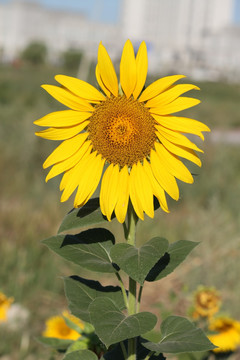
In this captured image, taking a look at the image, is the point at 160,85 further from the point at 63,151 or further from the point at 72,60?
the point at 72,60

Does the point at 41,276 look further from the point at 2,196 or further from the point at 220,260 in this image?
the point at 2,196

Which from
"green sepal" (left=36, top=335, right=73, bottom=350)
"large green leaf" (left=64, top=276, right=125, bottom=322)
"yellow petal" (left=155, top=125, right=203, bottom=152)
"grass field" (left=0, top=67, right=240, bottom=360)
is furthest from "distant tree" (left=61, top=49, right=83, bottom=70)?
"yellow petal" (left=155, top=125, right=203, bottom=152)

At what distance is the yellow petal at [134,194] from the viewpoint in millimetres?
1162

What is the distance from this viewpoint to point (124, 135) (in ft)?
3.88

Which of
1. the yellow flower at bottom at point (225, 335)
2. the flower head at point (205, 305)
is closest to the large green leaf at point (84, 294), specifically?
the yellow flower at bottom at point (225, 335)

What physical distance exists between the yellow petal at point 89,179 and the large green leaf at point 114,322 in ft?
0.70

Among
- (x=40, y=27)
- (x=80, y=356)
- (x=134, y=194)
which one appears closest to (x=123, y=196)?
(x=134, y=194)

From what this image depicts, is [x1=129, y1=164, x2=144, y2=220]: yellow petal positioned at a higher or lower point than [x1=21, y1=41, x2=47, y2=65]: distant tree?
lower

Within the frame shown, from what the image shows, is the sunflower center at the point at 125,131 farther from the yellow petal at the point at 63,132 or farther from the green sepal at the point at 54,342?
the green sepal at the point at 54,342

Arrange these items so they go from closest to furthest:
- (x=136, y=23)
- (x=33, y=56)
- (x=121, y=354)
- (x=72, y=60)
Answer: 1. (x=121, y=354)
2. (x=72, y=60)
3. (x=33, y=56)
4. (x=136, y=23)

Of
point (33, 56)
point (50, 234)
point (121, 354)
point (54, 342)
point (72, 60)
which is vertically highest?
point (33, 56)

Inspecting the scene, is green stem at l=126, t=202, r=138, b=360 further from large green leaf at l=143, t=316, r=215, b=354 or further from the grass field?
the grass field

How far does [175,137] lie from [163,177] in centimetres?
9

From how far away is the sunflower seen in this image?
1163 mm
